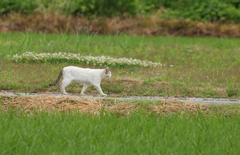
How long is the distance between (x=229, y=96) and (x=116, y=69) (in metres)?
3.99

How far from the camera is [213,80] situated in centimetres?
1417

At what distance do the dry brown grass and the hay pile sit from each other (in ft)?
50.6

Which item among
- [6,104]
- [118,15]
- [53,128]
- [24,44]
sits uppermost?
[53,128]

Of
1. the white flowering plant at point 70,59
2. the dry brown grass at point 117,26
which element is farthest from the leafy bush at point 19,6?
the white flowering plant at point 70,59

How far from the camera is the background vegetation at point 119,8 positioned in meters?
27.7

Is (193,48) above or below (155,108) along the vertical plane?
below

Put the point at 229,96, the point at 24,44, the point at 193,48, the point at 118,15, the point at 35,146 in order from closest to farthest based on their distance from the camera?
1. the point at 35,146
2. the point at 229,96
3. the point at 24,44
4. the point at 193,48
5. the point at 118,15

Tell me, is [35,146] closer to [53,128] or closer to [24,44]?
[53,128]

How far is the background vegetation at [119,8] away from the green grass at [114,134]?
19.5 metres

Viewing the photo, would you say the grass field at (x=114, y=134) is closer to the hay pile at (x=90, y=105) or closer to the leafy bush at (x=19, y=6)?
the hay pile at (x=90, y=105)

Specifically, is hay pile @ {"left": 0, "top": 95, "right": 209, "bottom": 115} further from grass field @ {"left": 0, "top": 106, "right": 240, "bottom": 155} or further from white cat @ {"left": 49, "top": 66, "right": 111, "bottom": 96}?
white cat @ {"left": 49, "top": 66, "right": 111, "bottom": 96}

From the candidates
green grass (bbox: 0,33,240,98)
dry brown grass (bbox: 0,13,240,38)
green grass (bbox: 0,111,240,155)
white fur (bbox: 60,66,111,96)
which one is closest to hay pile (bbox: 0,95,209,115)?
green grass (bbox: 0,111,240,155)

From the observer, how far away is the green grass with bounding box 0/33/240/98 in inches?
490

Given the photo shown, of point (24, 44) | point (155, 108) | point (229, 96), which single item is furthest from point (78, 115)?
point (24, 44)
